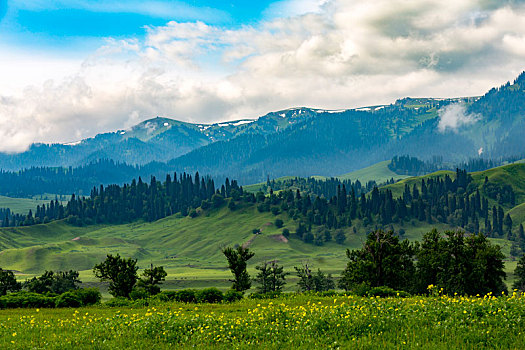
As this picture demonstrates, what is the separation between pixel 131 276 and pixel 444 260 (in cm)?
5942

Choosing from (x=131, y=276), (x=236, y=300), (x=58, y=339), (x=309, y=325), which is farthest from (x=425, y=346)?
(x=131, y=276)

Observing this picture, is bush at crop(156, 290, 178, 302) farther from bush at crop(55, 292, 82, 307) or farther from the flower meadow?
the flower meadow

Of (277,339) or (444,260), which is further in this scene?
(444,260)

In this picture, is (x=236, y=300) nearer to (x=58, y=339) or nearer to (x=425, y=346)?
(x=58, y=339)

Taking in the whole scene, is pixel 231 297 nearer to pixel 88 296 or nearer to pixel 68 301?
pixel 88 296

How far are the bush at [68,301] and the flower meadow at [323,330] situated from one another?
19.2 meters

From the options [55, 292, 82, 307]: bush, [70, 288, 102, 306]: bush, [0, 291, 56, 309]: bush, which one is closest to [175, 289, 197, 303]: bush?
[70, 288, 102, 306]: bush

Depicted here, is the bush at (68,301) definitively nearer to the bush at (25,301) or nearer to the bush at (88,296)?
the bush at (88,296)

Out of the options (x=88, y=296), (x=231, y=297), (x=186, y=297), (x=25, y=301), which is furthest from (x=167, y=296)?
(x=25, y=301)

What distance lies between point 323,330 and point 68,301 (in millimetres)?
35186

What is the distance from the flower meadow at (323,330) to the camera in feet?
84.2

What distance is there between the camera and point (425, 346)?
24.5 meters

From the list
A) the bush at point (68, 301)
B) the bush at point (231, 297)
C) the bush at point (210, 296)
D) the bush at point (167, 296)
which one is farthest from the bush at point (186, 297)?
the bush at point (68, 301)

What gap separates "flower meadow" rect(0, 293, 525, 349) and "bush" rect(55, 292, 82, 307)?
1920cm
